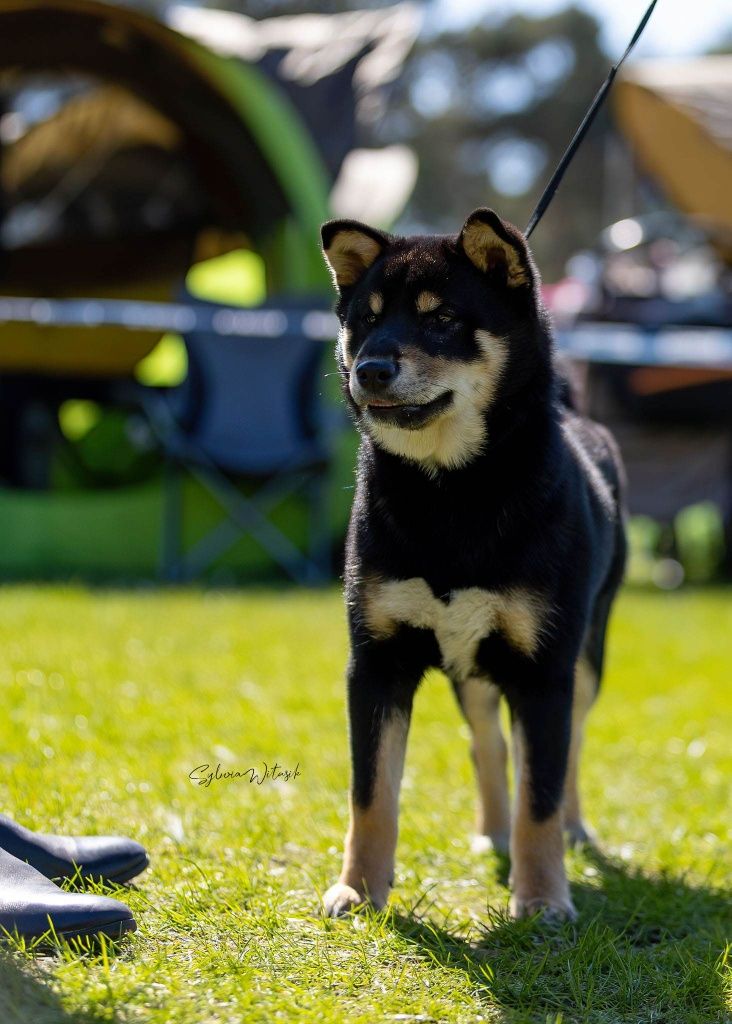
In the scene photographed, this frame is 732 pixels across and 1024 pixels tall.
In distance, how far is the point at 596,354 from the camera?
763 centimetres

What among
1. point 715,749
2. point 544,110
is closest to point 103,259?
point 715,749

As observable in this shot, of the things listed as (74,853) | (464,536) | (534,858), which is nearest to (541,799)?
(534,858)

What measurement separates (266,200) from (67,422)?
225 cm

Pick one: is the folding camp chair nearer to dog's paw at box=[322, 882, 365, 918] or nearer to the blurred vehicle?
the blurred vehicle

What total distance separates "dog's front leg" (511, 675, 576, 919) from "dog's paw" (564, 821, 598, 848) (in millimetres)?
596

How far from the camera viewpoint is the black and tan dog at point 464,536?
260 centimetres

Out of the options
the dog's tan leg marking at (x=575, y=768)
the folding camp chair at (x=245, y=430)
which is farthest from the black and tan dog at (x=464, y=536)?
the folding camp chair at (x=245, y=430)

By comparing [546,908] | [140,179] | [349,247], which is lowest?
[546,908]

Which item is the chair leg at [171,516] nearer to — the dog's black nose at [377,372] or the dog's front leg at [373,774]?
the dog's front leg at [373,774]

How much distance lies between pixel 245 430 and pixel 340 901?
4928 millimetres

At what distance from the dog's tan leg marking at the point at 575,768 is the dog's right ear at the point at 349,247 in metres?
1.14

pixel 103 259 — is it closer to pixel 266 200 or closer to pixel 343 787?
pixel 266 200

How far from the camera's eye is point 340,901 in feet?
8.41

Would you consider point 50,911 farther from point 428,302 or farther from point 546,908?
point 428,302
